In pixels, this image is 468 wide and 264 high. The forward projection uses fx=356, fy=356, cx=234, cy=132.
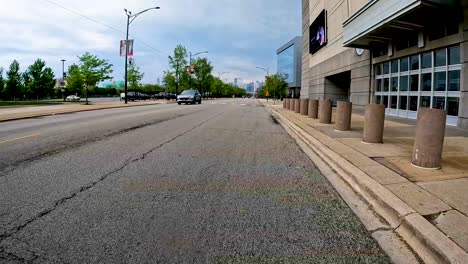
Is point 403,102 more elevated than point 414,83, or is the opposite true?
point 414,83

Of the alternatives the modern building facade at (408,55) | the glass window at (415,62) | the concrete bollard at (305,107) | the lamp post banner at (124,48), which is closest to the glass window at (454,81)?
the modern building facade at (408,55)

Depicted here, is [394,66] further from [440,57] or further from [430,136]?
[430,136]

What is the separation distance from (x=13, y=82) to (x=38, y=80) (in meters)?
5.40

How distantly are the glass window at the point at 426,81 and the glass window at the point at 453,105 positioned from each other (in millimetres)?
1632

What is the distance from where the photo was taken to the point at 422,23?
14.9 meters

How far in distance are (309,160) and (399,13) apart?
29.4ft

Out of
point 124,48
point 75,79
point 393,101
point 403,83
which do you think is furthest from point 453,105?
point 75,79

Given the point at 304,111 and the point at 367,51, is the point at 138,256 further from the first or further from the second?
the point at 367,51

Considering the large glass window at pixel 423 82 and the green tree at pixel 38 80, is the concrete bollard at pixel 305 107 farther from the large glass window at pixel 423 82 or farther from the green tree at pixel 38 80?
the green tree at pixel 38 80

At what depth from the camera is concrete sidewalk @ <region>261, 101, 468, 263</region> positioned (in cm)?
348

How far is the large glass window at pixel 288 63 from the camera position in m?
110

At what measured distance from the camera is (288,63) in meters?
117

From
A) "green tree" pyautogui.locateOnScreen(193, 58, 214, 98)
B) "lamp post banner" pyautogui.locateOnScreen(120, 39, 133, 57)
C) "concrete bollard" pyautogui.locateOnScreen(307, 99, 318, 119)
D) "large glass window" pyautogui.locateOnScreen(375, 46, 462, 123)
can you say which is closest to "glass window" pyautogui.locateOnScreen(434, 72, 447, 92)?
"large glass window" pyautogui.locateOnScreen(375, 46, 462, 123)

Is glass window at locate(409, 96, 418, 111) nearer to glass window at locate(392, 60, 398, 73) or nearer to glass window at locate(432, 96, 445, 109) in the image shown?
glass window at locate(432, 96, 445, 109)
